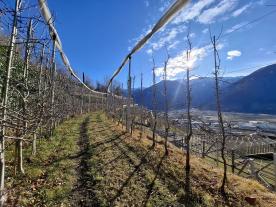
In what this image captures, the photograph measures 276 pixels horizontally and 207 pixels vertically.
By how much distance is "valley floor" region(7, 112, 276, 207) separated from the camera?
31.3 feet

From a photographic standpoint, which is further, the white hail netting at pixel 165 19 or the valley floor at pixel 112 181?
the white hail netting at pixel 165 19

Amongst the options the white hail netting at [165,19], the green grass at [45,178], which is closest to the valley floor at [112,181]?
the green grass at [45,178]

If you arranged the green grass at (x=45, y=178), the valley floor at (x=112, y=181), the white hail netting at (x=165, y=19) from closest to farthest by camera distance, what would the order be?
1. the green grass at (x=45, y=178)
2. the valley floor at (x=112, y=181)
3. the white hail netting at (x=165, y=19)

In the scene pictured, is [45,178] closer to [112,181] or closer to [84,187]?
[84,187]

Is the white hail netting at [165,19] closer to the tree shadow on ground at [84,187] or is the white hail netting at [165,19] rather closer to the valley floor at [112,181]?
the valley floor at [112,181]

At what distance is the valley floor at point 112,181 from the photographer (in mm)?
9555

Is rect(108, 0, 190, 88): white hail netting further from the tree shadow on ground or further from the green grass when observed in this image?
the green grass

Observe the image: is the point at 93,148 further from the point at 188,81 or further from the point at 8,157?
the point at 188,81

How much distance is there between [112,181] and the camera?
37.0 ft

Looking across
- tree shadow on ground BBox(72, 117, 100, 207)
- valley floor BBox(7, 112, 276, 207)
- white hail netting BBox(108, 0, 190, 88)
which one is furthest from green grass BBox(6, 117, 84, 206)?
white hail netting BBox(108, 0, 190, 88)

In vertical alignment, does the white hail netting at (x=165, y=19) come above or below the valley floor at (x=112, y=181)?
above

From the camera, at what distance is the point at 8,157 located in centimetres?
1283

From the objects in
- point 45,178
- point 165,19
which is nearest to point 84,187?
point 45,178

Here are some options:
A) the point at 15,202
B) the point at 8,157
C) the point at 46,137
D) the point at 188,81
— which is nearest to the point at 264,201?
the point at 188,81
